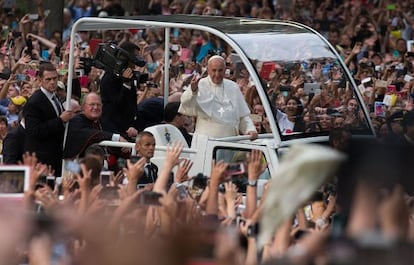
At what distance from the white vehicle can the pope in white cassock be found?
190mm

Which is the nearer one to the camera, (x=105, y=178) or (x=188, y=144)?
(x=105, y=178)

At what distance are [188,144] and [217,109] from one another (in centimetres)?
42

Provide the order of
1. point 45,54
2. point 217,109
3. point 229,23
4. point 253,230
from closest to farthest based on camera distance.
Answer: point 253,230 → point 217,109 → point 229,23 → point 45,54

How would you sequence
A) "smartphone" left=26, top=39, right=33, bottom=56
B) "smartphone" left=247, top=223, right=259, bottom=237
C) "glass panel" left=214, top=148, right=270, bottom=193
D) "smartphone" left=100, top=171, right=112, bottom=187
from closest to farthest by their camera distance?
"smartphone" left=247, top=223, right=259, bottom=237 → "smartphone" left=100, top=171, right=112, bottom=187 → "glass panel" left=214, top=148, right=270, bottom=193 → "smartphone" left=26, top=39, right=33, bottom=56

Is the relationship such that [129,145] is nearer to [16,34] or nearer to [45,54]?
[45,54]

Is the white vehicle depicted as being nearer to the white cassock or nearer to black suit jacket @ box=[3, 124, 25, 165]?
the white cassock

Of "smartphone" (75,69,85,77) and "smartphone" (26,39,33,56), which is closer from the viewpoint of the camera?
"smartphone" (75,69,85,77)

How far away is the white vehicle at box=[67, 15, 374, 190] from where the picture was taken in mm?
11500

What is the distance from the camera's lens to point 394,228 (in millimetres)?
4539

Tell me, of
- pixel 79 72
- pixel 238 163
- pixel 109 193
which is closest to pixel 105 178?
pixel 109 193

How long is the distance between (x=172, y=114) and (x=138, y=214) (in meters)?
5.26

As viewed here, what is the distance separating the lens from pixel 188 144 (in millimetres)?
12242

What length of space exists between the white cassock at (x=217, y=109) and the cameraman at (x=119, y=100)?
30.7 inches

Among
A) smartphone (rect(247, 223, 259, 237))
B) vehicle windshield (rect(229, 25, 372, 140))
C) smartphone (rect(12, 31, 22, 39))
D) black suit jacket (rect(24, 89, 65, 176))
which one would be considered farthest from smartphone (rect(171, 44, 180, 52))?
smartphone (rect(247, 223, 259, 237))
